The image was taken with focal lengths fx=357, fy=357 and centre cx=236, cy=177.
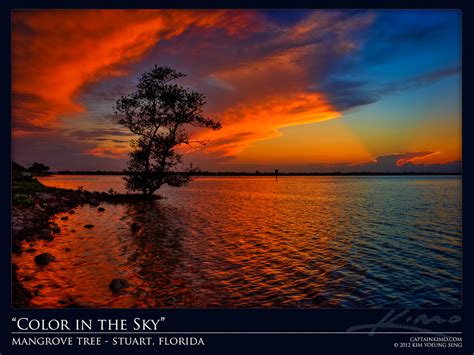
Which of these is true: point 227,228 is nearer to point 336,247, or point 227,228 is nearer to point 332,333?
point 336,247

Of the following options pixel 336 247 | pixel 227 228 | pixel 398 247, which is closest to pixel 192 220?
pixel 227 228

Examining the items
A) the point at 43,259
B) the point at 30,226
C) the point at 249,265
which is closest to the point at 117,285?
the point at 43,259

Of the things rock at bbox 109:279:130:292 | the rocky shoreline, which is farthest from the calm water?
A: the rocky shoreline

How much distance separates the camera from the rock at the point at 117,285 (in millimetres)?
14797

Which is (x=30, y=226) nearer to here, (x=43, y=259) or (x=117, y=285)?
(x=43, y=259)

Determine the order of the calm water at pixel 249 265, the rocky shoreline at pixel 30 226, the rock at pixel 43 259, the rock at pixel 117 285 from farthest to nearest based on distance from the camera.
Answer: the rock at pixel 43 259 < the rock at pixel 117 285 < the calm water at pixel 249 265 < the rocky shoreline at pixel 30 226

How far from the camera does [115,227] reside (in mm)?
30109

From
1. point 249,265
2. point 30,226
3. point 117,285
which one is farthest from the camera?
point 30,226

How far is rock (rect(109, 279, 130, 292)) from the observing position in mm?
14797

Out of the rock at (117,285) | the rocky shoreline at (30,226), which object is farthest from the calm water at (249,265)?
the rocky shoreline at (30,226)

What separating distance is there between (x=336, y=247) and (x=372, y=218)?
1751cm

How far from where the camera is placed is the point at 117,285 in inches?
587

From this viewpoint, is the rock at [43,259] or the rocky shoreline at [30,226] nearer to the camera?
the rocky shoreline at [30,226]

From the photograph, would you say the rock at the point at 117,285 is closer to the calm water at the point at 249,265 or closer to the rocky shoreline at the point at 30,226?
the calm water at the point at 249,265
